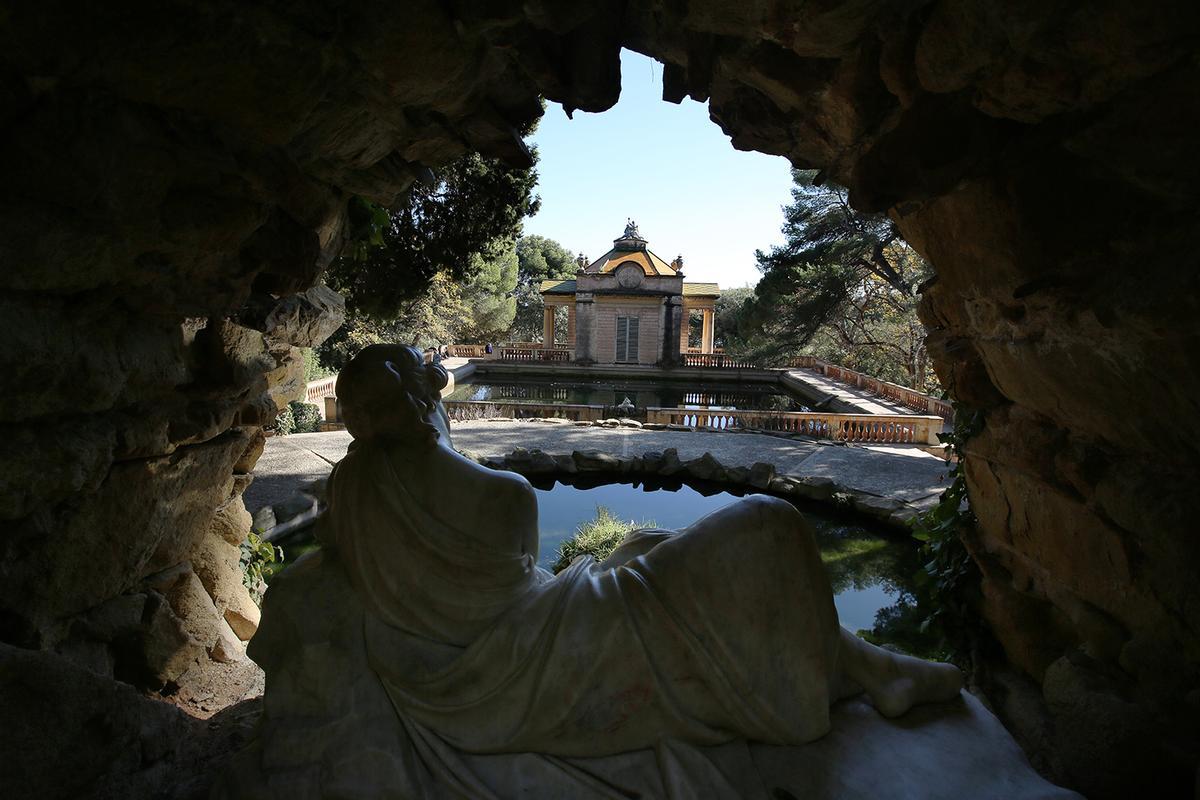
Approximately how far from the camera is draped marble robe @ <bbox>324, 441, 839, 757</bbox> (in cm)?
190

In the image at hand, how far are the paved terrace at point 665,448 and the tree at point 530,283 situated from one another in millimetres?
23163

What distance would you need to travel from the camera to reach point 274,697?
1.96 metres

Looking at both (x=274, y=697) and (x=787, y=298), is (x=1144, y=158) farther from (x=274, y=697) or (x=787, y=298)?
(x=787, y=298)

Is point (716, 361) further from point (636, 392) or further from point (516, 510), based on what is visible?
point (516, 510)

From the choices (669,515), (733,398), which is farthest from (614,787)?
(733,398)

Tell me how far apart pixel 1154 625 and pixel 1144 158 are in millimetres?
1464

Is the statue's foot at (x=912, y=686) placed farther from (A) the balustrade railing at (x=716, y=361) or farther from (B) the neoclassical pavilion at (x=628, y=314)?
(B) the neoclassical pavilion at (x=628, y=314)

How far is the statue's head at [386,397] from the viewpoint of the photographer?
2000 mm

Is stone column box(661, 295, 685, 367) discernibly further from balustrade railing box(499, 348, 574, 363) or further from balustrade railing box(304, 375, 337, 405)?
balustrade railing box(304, 375, 337, 405)

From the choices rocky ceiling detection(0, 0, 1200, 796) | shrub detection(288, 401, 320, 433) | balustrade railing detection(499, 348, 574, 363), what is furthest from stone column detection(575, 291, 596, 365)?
rocky ceiling detection(0, 0, 1200, 796)

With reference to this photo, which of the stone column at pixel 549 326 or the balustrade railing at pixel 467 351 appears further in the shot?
the stone column at pixel 549 326

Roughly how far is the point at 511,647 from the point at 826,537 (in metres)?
5.56

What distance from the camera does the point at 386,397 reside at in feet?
6.56

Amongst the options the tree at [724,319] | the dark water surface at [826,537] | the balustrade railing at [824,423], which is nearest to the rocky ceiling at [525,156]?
the dark water surface at [826,537]
